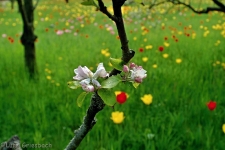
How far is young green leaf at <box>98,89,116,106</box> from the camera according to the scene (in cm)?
80

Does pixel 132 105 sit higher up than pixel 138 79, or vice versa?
pixel 138 79

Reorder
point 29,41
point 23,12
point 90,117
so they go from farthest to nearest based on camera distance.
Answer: point 29,41, point 23,12, point 90,117

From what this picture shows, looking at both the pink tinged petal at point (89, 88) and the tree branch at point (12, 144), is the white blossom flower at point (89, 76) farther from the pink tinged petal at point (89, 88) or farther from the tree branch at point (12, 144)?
the tree branch at point (12, 144)

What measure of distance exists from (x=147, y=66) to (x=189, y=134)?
5.99 feet

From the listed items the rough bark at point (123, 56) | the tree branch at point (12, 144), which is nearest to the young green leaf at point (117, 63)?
the rough bark at point (123, 56)

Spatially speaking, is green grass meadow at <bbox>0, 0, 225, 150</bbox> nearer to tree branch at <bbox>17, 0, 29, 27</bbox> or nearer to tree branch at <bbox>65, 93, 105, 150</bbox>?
tree branch at <bbox>17, 0, 29, 27</bbox>

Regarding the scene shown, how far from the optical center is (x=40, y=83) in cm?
341

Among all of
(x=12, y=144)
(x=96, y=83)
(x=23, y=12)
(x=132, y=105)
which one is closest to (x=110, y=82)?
(x=96, y=83)

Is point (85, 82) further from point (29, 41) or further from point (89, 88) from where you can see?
point (29, 41)

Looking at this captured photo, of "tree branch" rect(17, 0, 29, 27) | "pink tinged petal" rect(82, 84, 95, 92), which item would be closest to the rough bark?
"pink tinged petal" rect(82, 84, 95, 92)

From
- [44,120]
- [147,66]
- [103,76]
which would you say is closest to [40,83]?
[44,120]

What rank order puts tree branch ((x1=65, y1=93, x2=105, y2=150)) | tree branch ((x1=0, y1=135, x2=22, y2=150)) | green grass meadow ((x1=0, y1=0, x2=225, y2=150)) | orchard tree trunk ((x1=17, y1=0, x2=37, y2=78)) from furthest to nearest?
orchard tree trunk ((x1=17, y1=0, x2=37, y2=78)) → green grass meadow ((x1=0, y1=0, x2=225, y2=150)) → tree branch ((x1=0, y1=135, x2=22, y2=150)) → tree branch ((x1=65, y1=93, x2=105, y2=150))

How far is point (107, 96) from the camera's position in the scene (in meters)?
0.81

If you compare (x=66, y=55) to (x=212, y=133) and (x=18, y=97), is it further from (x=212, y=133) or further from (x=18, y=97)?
(x=212, y=133)
